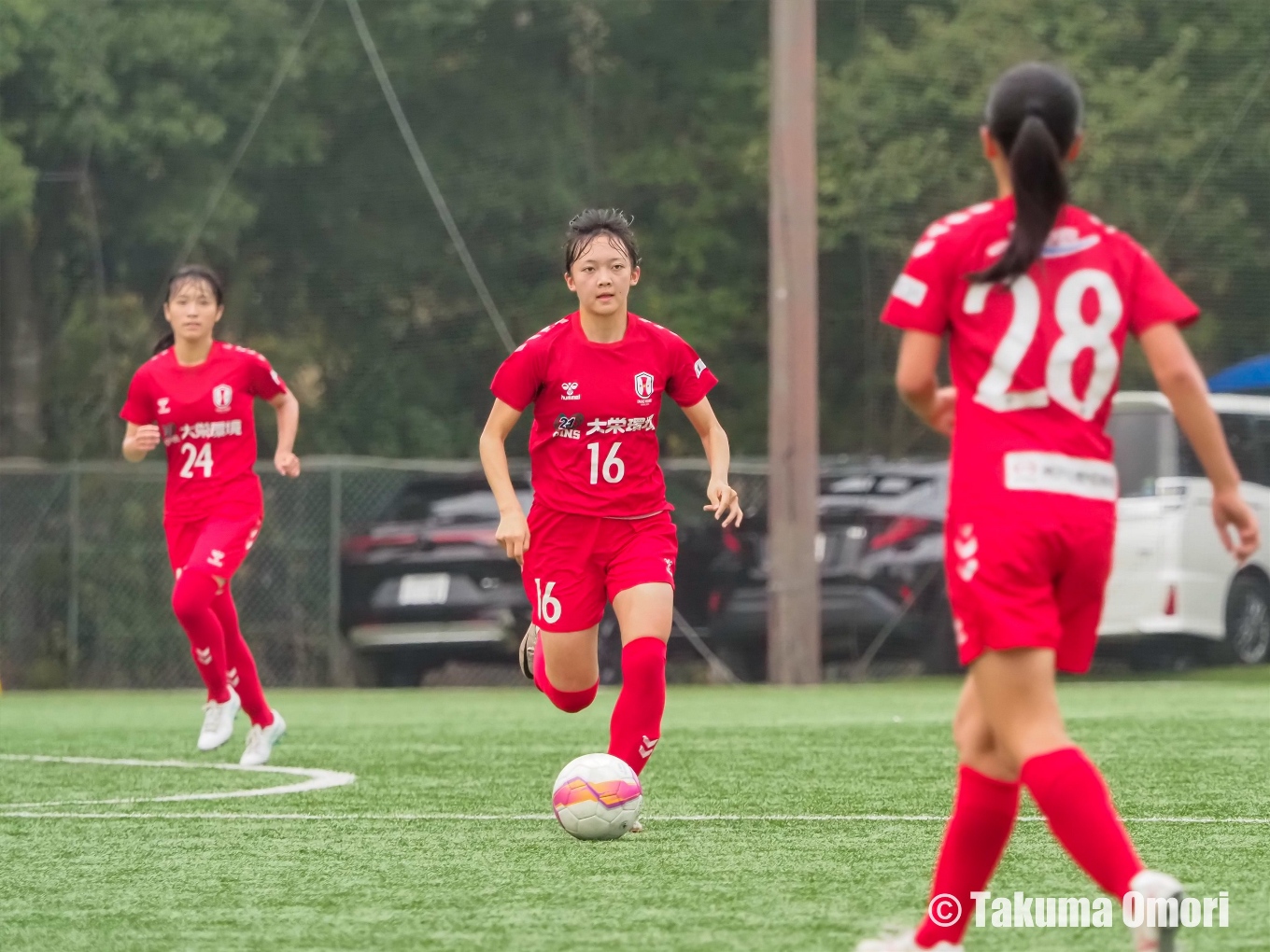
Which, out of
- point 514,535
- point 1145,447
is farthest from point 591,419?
point 1145,447

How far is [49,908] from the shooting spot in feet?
16.0

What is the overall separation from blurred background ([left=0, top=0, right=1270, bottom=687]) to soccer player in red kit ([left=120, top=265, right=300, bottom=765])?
709 cm

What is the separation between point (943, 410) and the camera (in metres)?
3.97

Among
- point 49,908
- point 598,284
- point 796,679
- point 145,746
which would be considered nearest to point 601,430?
point 598,284

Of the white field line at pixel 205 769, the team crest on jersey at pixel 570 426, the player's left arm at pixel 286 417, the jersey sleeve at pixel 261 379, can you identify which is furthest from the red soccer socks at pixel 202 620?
the team crest on jersey at pixel 570 426

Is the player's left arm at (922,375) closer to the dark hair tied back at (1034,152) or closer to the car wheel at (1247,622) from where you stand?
the dark hair tied back at (1034,152)

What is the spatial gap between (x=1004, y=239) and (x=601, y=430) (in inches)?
109

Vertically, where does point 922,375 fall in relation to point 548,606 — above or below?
above

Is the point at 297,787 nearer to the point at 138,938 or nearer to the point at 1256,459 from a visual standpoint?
the point at 138,938

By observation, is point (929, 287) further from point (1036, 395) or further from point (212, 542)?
point (212, 542)

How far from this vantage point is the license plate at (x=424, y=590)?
49.5 feet

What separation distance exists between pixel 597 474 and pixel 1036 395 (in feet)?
9.20

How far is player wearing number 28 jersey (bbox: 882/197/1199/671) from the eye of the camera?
3709 millimetres

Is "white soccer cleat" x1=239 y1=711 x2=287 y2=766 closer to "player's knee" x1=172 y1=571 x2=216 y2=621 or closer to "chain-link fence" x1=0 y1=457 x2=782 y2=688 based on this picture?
"player's knee" x1=172 y1=571 x2=216 y2=621
